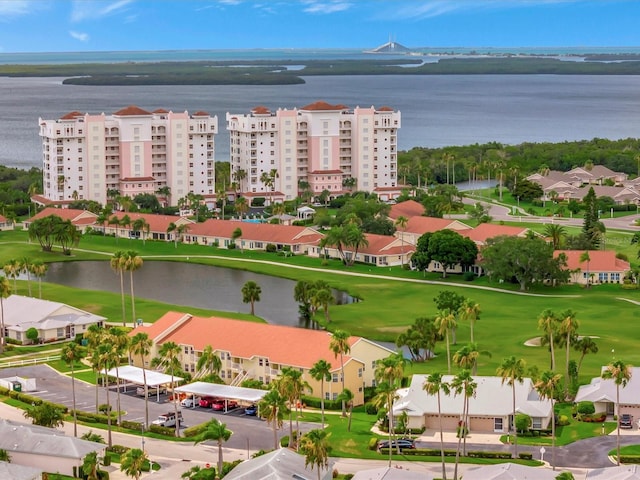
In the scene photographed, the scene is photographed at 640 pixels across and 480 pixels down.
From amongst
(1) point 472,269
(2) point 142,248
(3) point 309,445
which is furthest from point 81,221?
(3) point 309,445

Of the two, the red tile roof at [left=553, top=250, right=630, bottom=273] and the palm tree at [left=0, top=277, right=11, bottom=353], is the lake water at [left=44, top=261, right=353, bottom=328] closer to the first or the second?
the palm tree at [left=0, top=277, right=11, bottom=353]

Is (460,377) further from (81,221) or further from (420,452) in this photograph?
(81,221)

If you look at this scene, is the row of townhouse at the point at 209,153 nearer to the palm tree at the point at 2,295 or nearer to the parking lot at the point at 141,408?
the palm tree at the point at 2,295

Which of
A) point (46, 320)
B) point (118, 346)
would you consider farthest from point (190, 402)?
point (46, 320)

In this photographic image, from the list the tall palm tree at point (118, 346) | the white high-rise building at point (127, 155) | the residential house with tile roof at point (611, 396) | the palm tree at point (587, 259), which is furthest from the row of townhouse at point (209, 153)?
the residential house with tile roof at point (611, 396)

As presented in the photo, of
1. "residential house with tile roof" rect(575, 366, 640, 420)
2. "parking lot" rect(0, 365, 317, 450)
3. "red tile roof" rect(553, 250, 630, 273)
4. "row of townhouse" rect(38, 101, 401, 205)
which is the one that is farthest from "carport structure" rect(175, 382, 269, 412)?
"row of townhouse" rect(38, 101, 401, 205)

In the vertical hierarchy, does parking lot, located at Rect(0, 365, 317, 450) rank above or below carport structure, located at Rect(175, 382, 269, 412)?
below

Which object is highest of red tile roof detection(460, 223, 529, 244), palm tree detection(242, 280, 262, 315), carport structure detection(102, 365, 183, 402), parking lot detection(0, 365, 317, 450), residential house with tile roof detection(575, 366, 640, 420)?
red tile roof detection(460, 223, 529, 244)
